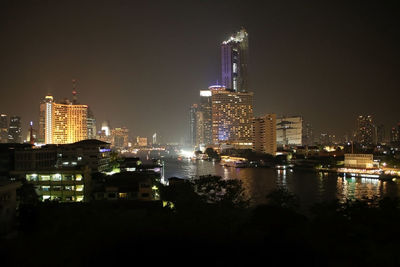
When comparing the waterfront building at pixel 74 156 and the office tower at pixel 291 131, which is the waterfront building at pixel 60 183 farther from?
the office tower at pixel 291 131

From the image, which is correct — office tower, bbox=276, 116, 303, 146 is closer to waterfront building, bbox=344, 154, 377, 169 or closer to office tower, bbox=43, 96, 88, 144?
waterfront building, bbox=344, 154, 377, 169

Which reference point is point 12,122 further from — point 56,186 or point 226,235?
point 226,235

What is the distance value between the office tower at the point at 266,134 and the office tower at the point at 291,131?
13.6 m

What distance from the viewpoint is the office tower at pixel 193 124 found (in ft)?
181

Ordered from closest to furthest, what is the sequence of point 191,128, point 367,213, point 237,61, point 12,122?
point 367,213
point 12,122
point 237,61
point 191,128

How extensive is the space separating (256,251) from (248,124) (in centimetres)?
4069

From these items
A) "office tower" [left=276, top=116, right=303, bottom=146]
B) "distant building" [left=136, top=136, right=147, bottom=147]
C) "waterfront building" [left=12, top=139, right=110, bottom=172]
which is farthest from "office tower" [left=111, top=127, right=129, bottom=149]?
"waterfront building" [left=12, top=139, right=110, bottom=172]

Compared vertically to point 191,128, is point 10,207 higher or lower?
lower

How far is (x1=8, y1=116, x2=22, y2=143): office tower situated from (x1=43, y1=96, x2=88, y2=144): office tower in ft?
27.1

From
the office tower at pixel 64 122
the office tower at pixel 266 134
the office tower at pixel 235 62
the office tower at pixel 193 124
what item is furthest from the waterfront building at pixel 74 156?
the office tower at pixel 193 124

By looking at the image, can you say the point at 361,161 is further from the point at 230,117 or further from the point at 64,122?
the point at 64,122

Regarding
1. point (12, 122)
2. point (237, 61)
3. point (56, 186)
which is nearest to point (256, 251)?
point (56, 186)

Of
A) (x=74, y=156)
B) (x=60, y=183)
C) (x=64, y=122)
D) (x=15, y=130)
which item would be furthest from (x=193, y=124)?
(x=60, y=183)

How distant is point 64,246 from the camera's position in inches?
108
